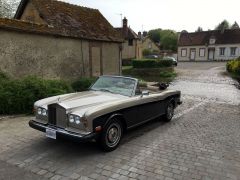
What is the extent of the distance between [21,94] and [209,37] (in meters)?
49.2

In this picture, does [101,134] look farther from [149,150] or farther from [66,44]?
[66,44]

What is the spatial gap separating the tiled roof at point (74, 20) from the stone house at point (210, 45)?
3768 centimetres

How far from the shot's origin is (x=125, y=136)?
5953mm

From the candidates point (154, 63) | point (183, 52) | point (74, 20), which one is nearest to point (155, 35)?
point (183, 52)

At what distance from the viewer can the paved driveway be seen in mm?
4078

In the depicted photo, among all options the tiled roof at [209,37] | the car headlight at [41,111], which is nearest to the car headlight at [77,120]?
the car headlight at [41,111]

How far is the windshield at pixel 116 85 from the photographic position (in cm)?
593

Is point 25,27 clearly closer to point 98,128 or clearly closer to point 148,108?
point 148,108

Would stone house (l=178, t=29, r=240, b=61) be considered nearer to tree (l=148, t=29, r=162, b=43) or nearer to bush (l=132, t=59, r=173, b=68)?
bush (l=132, t=59, r=173, b=68)

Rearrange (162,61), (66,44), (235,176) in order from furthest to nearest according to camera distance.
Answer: (162,61), (66,44), (235,176)

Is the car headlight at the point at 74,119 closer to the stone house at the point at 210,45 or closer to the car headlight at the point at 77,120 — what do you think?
the car headlight at the point at 77,120

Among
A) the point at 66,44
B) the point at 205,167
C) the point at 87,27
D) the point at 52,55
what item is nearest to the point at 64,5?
the point at 87,27

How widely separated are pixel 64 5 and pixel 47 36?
4.73 meters

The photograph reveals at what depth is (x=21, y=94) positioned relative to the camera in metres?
7.73
